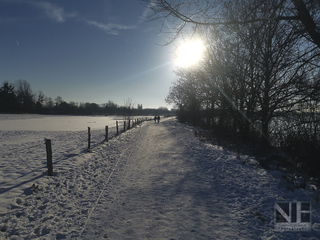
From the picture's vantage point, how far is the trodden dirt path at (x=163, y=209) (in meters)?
2.96

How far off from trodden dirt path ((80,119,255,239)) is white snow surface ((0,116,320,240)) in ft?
0.05

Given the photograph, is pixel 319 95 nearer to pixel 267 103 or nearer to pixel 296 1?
pixel 267 103

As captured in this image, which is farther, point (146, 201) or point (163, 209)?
point (146, 201)

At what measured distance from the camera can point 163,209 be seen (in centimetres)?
368

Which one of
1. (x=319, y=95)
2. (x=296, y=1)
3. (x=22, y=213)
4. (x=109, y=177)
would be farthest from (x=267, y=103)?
(x=22, y=213)

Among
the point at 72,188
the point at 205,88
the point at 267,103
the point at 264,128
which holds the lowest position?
the point at 72,188

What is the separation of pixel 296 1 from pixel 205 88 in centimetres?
1016

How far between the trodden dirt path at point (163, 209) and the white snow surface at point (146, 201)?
0.02 meters

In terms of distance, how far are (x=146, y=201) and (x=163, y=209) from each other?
534mm

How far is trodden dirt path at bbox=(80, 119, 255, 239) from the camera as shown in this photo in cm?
296

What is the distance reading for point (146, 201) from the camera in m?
4.04

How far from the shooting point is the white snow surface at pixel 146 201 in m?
3.02

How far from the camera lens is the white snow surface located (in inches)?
119

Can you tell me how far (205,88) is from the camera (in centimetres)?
1364
